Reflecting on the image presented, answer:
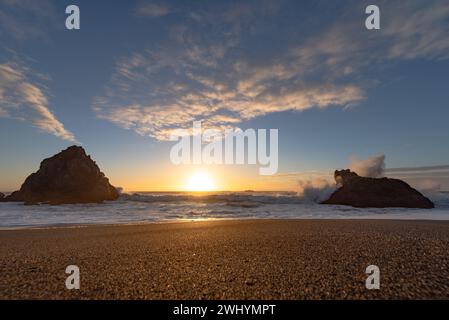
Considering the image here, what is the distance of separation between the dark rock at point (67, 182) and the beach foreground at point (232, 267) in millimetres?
35977

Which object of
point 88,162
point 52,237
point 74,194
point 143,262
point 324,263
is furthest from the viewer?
point 88,162

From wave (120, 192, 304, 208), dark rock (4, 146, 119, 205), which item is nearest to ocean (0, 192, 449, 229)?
wave (120, 192, 304, 208)

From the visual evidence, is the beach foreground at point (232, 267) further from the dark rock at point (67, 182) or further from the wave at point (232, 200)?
the dark rock at point (67, 182)

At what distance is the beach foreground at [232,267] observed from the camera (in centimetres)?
471

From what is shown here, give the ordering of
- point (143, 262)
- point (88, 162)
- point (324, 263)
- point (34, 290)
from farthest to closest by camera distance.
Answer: point (88, 162), point (143, 262), point (324, 263), point (34, 290)

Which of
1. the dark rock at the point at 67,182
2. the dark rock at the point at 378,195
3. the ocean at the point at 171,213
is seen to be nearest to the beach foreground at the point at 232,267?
the ocean at the point at 171,213

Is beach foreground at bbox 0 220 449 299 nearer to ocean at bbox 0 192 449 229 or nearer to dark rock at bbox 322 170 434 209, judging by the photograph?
ocean at bbox 0 192 449 229

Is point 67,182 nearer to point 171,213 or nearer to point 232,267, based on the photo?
point 171,213

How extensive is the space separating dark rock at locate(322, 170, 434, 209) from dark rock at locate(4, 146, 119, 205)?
37850 millimetres

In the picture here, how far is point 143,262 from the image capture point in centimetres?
673

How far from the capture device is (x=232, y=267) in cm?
617
